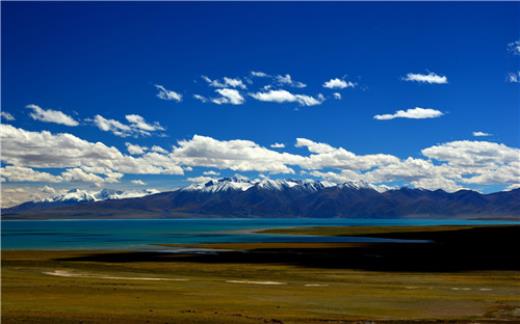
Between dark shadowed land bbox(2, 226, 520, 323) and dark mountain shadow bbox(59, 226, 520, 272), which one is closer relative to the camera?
dark shadowed land bbox(2, 226, 520, 323)

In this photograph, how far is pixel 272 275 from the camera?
226ft

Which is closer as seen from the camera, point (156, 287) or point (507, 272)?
point (156, 287)

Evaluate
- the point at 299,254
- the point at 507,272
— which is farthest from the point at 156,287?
the point at 299,254

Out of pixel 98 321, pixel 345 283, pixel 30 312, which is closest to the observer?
pixel 98 321

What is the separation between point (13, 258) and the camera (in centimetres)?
9425

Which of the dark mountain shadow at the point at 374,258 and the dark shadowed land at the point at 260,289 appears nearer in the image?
the dark shadowed land at the point at 260,289

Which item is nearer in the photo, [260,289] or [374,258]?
[260,289]

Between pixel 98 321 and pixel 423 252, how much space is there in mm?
88019

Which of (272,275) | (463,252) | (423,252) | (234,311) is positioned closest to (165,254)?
(272,275)

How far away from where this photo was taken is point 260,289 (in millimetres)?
53156

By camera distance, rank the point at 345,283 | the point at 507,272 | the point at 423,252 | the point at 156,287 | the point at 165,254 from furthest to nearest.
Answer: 1. the point at 423,252
2. the point at 165,254
3. the point at 507,272
4. the point at 345,283
5. the point at 156,287

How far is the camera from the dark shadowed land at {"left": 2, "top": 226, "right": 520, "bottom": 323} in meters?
37.8

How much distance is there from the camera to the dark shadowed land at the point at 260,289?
37812 millimetres

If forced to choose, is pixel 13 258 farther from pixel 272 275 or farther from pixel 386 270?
pixel 386 270
